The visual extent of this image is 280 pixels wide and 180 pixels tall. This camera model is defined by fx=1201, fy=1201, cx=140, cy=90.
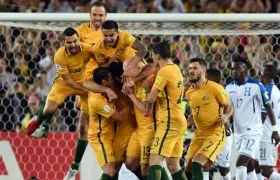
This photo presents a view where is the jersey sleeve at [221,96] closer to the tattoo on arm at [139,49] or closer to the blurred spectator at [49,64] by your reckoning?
the tattoo on arm at [139,49]

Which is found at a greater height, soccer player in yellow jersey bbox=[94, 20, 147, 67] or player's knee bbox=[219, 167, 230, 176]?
soccer player in yellow jersey bbox=[94, 20, 147, 67]

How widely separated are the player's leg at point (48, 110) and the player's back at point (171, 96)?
129cm

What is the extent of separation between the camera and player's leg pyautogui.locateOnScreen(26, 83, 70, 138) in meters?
12.9

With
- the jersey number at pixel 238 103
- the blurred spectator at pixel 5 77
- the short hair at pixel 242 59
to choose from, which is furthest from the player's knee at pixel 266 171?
the blurred spectator at pixel 5 77

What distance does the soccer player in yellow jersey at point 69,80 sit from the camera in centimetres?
1244

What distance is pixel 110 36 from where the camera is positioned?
475 inches

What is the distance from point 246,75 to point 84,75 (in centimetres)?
215

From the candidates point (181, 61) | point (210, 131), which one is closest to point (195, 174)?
point (210, 131)

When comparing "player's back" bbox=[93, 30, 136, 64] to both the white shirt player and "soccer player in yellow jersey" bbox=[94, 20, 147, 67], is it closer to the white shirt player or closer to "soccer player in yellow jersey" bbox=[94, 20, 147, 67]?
"soccer player in yellow jersey" bbox=[94, 20, 147, 67]

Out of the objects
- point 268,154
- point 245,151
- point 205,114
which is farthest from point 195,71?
point 268,154

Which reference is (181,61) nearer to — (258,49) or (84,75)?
(258,49)

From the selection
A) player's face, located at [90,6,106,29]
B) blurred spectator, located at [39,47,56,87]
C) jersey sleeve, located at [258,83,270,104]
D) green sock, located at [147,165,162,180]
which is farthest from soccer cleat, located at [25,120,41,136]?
jersey sleeve, located at [258,83,270,104]

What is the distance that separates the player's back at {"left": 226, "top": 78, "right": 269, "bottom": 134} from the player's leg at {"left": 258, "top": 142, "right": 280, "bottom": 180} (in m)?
0.45

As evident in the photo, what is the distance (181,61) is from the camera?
588 inches
